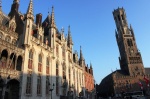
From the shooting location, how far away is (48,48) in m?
38.8

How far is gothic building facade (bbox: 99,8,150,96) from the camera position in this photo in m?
108

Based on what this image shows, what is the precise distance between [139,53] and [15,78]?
11024cm

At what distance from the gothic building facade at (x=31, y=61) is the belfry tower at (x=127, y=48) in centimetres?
7635

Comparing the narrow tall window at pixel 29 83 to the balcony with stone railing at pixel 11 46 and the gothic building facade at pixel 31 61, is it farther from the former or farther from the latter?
the balcony with stone railing at pixel 11 46

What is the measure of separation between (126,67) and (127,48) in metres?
14.9

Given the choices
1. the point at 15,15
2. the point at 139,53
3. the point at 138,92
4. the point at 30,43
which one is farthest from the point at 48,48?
the point at 139,53

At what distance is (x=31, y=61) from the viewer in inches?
1246

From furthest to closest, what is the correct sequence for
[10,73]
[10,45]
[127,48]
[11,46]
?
[127,48] < [11,46] < [10,45] < [10,73]

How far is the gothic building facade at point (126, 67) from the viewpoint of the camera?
10775 cm

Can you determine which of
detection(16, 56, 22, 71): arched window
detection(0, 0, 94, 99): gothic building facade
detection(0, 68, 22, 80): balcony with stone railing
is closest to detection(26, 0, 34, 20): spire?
detection(0, 0, 94, 99): gothic building facade

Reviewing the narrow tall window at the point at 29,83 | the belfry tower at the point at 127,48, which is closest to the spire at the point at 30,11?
the narrow tall window at the point at 29,83

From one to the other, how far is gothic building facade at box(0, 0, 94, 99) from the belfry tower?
76348 millimetres

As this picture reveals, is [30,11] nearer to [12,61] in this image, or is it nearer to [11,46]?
[11,46]

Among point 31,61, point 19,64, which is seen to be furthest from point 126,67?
point 19,64
